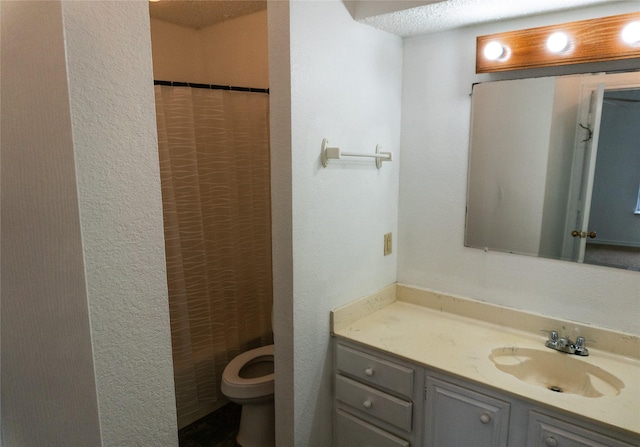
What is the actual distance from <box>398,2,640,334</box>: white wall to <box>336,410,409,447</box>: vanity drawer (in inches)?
29.9

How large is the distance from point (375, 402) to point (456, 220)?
0.94 metres

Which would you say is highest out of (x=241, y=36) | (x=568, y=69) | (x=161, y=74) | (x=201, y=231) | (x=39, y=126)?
(x=241, y=36)

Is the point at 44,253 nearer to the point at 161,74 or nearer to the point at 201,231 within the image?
the point at 201,231

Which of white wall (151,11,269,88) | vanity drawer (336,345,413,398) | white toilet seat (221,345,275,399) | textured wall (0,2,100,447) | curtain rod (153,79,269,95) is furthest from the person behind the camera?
white wall (151,11,269,88)

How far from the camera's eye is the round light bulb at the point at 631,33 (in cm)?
156

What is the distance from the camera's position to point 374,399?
1846 mm

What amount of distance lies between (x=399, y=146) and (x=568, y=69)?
2.67 ft

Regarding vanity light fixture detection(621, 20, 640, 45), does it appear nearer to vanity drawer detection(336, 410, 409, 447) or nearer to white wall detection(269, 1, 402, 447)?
white wall detection(269, 1, 402, 447)

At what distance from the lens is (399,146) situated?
7.40ft

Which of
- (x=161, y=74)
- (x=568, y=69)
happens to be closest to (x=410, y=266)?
(x=568, y=69)

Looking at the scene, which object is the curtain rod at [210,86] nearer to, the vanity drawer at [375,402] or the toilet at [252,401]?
the toilet at [252,401]

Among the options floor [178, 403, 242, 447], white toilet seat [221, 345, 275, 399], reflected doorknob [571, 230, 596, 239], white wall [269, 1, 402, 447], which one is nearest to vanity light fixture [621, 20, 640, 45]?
reflected doorknob [571, 230, 596, 239]

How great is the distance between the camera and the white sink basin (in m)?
1.61

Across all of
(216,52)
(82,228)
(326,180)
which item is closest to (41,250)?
(82,228)
